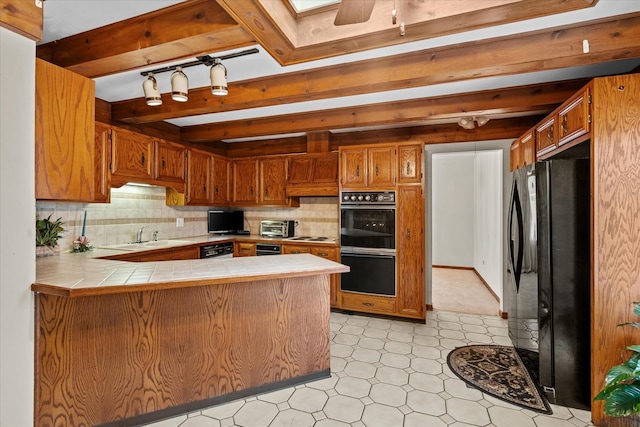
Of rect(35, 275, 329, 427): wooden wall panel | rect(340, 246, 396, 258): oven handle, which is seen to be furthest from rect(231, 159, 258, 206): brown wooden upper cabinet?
rect(35, 275, 329, 427): wooden wall panel

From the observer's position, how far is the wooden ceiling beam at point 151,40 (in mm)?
1737

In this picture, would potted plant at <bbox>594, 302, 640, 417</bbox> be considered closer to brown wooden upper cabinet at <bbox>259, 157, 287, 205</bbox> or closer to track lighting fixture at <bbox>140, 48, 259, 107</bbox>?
track lighting fixture at <bbox>140, 48, 259, 107</bbox>

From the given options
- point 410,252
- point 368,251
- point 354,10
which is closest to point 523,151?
point 410,252

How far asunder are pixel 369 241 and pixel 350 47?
2.41 meters

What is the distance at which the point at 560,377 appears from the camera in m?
2.20

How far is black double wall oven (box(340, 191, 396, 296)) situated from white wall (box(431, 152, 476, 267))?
3.80 m

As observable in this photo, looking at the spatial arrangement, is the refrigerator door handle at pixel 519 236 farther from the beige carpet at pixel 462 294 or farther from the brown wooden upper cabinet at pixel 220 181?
the brown wooden upper cabinet at pixel 220 181

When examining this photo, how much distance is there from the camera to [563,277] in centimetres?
221

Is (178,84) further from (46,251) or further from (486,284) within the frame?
(486,284)

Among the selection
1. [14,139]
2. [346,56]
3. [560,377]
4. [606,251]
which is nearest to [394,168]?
[346,56]

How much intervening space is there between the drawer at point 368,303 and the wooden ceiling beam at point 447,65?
249cm

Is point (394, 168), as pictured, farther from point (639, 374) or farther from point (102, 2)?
point (102, 2)

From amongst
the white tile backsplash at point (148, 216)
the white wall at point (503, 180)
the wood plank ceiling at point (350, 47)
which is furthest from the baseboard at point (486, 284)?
the wood plank ceiling at point (350, 47)

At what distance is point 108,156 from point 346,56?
2.64m
